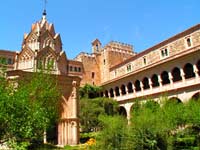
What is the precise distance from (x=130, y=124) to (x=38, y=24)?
32.0m

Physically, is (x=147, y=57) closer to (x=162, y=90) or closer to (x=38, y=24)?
(x=162, y=90)

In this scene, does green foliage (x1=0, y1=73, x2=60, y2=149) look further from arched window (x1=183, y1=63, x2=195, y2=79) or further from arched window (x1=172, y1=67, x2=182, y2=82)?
arched window (x1=172, y1=67, x2=182, y2=82)

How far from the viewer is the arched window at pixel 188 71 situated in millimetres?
29319

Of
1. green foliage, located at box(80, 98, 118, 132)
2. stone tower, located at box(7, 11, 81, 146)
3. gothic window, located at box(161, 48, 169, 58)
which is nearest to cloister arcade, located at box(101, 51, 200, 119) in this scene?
gothic window, located at box(161, 48, 169, 58)

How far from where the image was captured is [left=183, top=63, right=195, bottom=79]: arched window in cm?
2932

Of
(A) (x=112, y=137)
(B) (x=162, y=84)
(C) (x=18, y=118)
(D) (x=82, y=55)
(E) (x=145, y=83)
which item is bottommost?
(A) (x=112, y=137)

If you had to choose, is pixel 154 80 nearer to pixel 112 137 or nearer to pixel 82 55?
pixel 82 55

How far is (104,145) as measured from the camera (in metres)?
13.2

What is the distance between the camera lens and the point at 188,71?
29766 millimetres

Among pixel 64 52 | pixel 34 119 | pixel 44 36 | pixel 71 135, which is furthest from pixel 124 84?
pixel 34 119

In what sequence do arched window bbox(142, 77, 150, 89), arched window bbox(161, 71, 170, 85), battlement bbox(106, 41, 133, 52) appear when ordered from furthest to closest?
battlement bbox(106, 41, 133, 52) < arched window bbox(142, 77, 150, 89) < arched window bbox(161, 71, 170, 85)

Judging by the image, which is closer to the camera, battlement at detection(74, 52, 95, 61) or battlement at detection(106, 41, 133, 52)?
battlement at detection(74, 52, 95, 61)

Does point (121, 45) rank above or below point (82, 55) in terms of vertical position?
above

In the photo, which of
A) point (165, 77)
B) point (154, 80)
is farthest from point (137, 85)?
point (165, 77)
